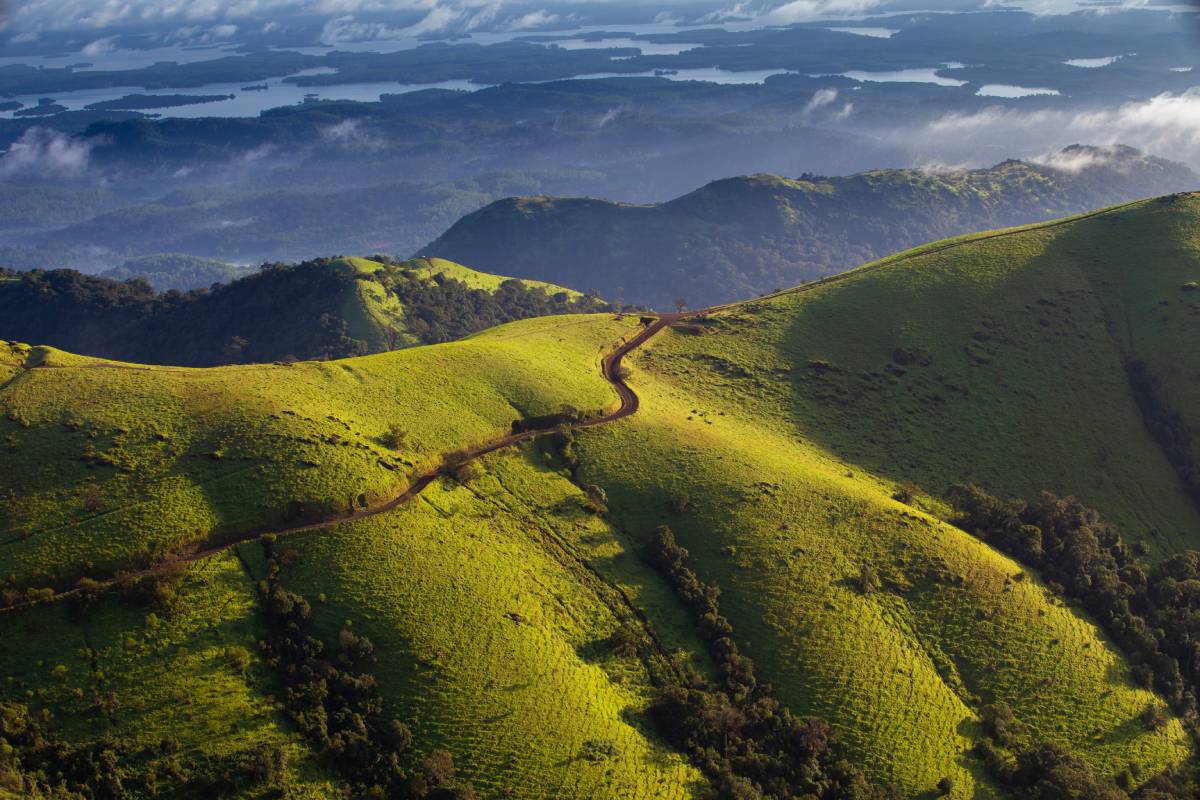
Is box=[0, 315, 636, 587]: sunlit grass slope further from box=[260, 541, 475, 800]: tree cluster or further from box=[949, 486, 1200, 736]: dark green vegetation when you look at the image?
box=[949, 486, 1200, 736]: dark green vegetation

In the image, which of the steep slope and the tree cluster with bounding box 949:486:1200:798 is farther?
the tree cluster with bounding box 949:486:1200:798

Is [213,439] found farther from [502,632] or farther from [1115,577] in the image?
[1115,577]

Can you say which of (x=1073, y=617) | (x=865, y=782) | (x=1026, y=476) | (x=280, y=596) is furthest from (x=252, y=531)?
(x=1026, y=476)

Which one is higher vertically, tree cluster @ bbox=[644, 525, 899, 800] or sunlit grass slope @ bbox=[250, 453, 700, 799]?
sunlit grass slope @ bbox=[250, 453, 700, 799]

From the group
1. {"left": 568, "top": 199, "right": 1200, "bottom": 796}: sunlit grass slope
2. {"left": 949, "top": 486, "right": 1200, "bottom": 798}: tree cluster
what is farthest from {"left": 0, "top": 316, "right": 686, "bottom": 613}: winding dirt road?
{"left": 949, "top": 486, "right": 1200, "bottom": 798}: tree cluster

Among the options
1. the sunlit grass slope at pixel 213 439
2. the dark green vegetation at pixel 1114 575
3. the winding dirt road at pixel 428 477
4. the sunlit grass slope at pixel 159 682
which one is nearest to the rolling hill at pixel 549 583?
the sunlit grass slope at pixel 159 682
